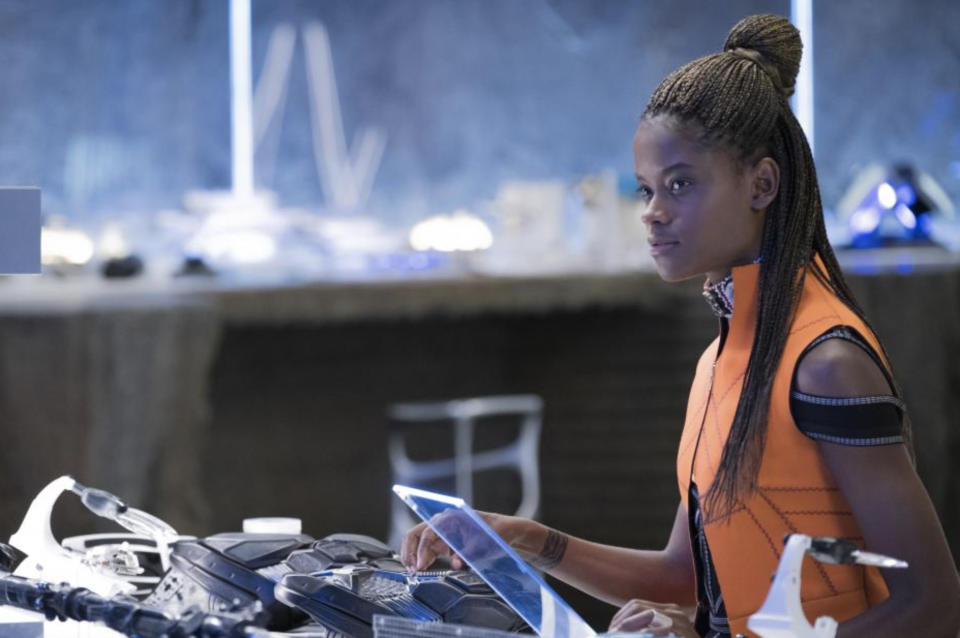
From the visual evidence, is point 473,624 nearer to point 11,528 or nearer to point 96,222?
point 11,528

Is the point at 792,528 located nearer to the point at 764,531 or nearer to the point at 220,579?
the point at 764,531

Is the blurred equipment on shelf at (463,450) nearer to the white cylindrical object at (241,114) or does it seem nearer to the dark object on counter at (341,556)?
the white cylindrical object at (241,114)

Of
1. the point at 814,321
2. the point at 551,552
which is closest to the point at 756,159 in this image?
the point at 814,321

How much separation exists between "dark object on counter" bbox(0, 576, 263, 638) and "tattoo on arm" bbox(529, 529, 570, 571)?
1.19 ft

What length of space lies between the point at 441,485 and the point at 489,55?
183 cm

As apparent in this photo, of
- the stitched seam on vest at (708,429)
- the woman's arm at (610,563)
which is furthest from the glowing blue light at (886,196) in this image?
the stitched seam on vest at (708,429)

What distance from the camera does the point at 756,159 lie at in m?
1.05

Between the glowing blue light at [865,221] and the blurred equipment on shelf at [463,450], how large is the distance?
3.77 ft

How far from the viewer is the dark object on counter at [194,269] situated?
4.22 metres

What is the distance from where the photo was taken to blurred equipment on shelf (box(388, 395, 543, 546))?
4344 mm

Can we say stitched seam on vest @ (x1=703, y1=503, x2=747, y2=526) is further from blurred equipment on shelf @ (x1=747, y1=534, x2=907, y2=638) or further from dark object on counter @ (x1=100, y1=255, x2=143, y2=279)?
dark object on counter @ (x1=100, y1=255, x2=143, y2=279)

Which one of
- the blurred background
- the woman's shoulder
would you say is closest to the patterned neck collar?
the woman's shoulder

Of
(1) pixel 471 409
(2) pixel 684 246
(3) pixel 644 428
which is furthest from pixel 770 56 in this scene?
(3) pixel 644 428

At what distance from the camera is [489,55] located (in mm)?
5695
